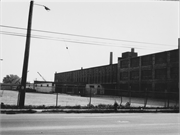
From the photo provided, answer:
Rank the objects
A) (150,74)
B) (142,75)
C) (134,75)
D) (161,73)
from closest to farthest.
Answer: (161,73), (150,74), (142,75), (134,75)

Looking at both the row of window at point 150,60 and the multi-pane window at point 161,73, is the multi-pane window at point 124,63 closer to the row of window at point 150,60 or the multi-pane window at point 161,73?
the row of window at point 150,60

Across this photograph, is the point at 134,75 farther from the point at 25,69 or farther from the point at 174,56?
the point at 25,69

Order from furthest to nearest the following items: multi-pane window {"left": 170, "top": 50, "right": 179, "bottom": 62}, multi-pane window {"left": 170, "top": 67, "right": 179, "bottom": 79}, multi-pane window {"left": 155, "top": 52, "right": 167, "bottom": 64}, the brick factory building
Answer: multi-pane window {"left": 155, "top": 52, "right": 167, "bottom": 64}
the brick factory building
multi-pane window {"left": 170, "top": 50, "right": 179, "bottom": 62}
multi-pane window {"left": 170, "top": 67, "right": 179, "bottom": 79}

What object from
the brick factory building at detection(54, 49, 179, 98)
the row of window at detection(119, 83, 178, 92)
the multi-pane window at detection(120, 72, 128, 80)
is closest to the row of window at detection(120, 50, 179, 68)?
the brick factory building at detection(54, 49, 179, 98)

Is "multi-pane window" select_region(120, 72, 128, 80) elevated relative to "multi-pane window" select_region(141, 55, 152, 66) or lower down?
lower down

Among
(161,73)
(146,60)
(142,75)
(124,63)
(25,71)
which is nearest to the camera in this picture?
(25,71)

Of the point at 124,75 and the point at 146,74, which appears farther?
the point at 124,75

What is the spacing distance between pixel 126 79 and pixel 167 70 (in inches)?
565

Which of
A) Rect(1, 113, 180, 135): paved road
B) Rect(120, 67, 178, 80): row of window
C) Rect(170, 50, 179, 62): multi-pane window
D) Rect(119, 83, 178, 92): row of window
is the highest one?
Rect(170, 50, 179, 62): multi-pane window

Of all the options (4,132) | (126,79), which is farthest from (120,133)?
(126,79)

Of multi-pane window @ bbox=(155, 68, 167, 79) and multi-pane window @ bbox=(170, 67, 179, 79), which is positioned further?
multi-pane window @ bbox=(155, 68, 167, 79)

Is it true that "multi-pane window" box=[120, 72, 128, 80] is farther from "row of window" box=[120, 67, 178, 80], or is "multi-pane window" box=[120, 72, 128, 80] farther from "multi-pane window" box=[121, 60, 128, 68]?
"multi-pane window" box=[121, 60, 128, 68]

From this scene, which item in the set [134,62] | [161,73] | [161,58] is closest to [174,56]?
[161,58]

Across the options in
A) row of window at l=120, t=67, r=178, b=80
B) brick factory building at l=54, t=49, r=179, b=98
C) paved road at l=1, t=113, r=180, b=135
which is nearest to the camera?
paved road at l=1, t=113, r=180, b=135
